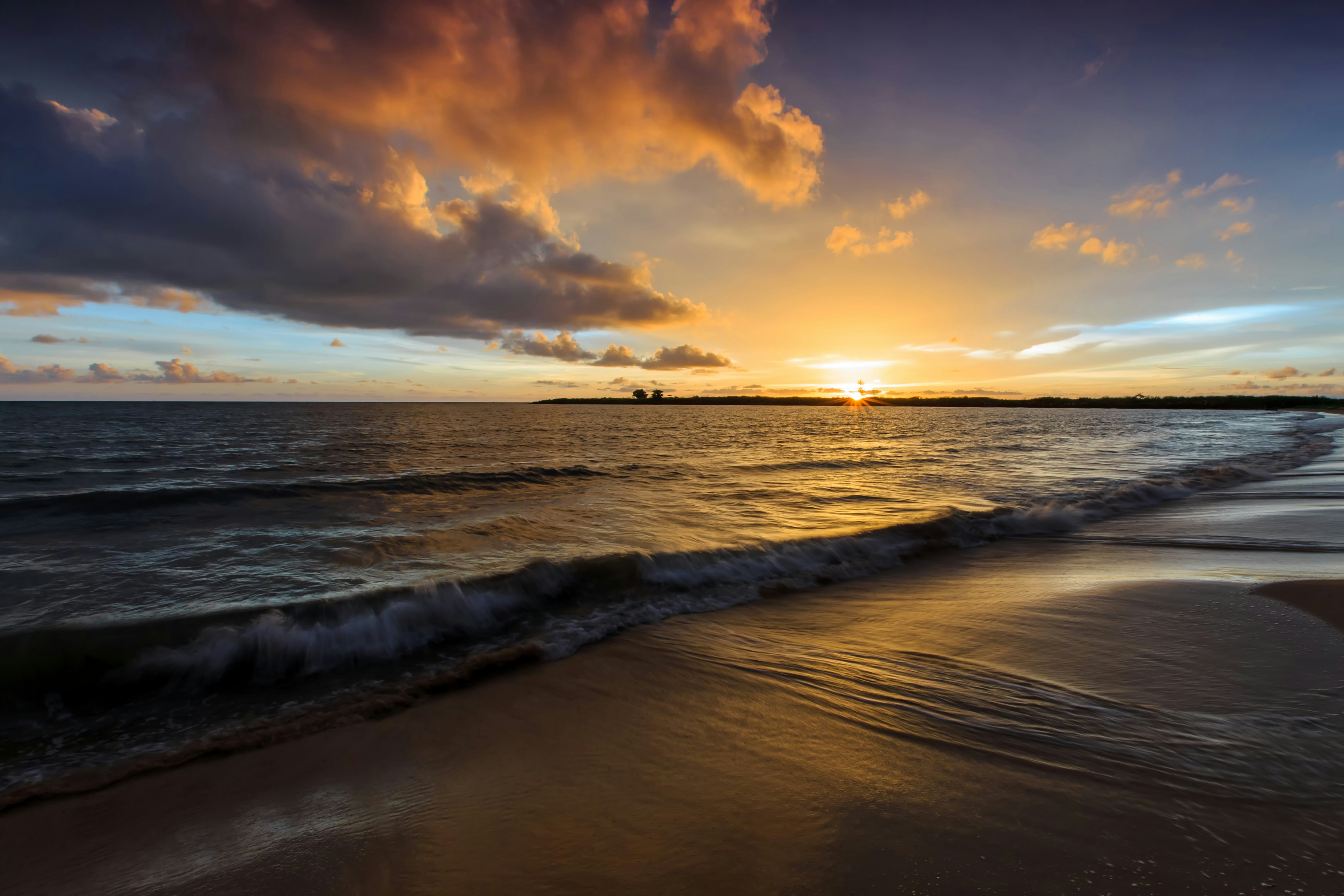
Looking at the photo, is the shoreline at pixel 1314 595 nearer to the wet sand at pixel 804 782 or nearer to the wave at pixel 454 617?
the wet sand at pixel 804 782

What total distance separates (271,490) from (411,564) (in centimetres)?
927

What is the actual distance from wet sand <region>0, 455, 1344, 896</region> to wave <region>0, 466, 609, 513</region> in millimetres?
11791

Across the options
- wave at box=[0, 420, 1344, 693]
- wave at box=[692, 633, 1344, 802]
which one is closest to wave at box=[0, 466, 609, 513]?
wave at box=[0, 420, 1344, 693]

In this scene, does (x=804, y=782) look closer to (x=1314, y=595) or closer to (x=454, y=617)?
(x=454, y=617)

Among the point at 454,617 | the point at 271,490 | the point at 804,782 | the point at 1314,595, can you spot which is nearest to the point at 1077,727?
the point at 804,782

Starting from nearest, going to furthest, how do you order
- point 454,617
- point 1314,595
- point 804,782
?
1. point 804,782
2. point 1314,595
3. point 454,617

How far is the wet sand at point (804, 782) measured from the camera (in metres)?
2.53

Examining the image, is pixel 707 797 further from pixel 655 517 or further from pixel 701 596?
pixel 655 517

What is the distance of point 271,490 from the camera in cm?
1419

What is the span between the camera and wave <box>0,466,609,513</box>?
40.3 ft

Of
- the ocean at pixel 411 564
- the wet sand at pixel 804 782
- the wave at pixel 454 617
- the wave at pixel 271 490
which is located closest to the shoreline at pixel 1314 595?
the wet sand at pixel 804 782

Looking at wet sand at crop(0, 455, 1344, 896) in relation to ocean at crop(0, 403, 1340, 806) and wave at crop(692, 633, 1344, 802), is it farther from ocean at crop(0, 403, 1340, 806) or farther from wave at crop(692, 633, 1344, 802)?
ocean at crop(0, 403, 1340, 806)

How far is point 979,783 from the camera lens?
123 inches

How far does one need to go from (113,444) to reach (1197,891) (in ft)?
131
